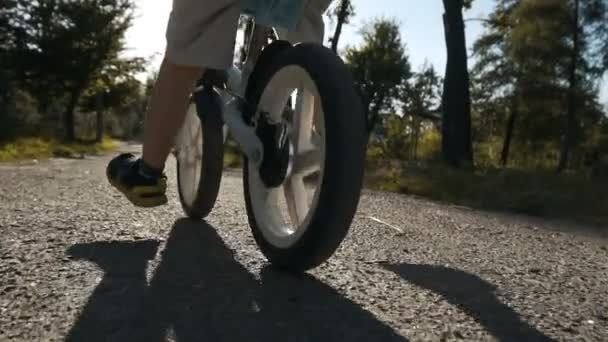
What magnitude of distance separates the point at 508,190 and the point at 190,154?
4776 millimetres

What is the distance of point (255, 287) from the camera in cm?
147

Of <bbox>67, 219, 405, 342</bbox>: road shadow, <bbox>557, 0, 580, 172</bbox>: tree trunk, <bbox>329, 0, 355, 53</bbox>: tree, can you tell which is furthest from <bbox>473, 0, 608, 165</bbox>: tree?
<bbox>67, 219, 405, 342</bbox>: road shadow

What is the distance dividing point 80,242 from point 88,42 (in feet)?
76.4

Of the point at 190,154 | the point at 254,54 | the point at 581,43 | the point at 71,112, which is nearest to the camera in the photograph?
the point at 254,54

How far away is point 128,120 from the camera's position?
59188mm

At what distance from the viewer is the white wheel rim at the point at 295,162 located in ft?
5.75

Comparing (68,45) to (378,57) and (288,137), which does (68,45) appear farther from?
(288,137)

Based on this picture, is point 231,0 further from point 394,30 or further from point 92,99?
point 92,99

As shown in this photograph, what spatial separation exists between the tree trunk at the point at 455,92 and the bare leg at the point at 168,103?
366 inches

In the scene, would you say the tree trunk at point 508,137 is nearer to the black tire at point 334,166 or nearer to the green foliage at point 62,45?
the green foliage at point 62,45

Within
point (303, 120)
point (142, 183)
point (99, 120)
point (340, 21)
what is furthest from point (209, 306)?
point (99, 120)

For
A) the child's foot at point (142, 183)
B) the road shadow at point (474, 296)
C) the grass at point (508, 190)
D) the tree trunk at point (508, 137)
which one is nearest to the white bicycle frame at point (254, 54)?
the child's foot at point (142, 183)

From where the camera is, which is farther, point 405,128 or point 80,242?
point 405,128

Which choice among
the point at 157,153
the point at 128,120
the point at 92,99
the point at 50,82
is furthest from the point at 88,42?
the point at 128,120
